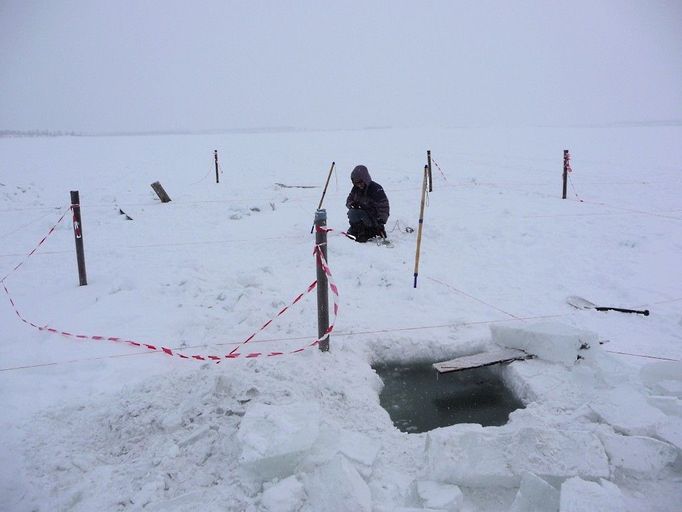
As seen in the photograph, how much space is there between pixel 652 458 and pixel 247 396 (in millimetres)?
2777

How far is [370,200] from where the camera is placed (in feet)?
30.4

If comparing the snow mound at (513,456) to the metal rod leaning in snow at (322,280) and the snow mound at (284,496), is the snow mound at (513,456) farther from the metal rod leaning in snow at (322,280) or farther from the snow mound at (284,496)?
the metal rod leaning in snow at (322,280)

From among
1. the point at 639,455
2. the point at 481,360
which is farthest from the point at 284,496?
the point at 481,360

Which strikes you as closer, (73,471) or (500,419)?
(73,471)

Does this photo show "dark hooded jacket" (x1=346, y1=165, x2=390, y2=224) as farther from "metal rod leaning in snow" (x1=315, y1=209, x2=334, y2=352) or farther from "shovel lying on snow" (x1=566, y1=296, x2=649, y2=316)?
"metal rod leaning in snow" (x1=315, y1=209, x2=334, y2=352)

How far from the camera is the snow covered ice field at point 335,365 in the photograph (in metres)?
3.12

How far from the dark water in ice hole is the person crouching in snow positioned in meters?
4.33

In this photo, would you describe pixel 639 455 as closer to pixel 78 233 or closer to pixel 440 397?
pixel 440 397

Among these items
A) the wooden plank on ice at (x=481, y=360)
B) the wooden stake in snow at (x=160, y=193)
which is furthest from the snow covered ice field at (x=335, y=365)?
the wooden stake in snow at (x=160, y=193)

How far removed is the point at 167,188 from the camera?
1766cm

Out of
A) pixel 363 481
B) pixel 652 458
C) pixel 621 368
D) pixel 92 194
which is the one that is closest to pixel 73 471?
pixel 363 481

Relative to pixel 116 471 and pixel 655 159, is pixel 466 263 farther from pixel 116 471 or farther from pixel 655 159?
pixel 655 159

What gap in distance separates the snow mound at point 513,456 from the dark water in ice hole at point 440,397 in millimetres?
940

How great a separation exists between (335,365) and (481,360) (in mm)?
1360
